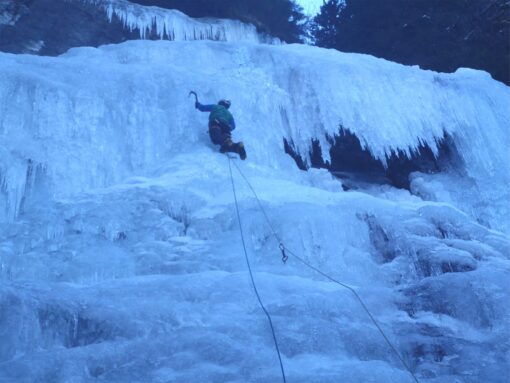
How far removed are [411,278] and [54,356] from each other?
361 centimetres

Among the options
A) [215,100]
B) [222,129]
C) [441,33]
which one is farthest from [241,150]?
[441,33]

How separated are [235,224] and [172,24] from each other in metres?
6.07

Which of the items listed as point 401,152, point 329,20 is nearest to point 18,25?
point 401,152

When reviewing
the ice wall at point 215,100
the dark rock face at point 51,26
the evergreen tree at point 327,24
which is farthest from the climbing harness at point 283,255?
the evergreen tree at point 327,24

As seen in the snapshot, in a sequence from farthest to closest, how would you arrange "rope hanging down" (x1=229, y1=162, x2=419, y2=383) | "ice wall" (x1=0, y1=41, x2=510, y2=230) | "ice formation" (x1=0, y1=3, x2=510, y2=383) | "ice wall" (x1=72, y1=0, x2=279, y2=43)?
"ice wall" (x1=72, y1=0, x2=279, y2=43)
"ice wall" (x1=0, y1=41, x2=510, y2=230)
"rope hanging down" (x1=229, y1=162, x2=419, y2=383)
"ice formation" (x1=0, y1=3, x2=510, y2=383)

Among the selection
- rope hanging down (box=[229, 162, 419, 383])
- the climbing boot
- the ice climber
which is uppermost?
the ice climber

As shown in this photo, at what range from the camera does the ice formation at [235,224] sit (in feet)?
16.2

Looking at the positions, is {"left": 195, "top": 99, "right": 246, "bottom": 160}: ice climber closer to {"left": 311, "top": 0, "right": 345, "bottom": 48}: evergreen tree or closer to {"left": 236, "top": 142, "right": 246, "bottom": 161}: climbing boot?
{"left": 236, "top": 142, "right": 246, "bottom": 161}: climbing boot

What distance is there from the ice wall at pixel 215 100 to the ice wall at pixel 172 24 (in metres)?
1.23

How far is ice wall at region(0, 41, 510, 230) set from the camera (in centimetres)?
767

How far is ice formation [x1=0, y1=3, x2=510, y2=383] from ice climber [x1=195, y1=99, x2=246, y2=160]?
A: 0.16 metres

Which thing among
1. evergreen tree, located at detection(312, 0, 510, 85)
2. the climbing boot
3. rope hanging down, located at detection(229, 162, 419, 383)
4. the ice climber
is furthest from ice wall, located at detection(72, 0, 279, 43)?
rope hanging down, located at detection(229, 162, 419, 383)

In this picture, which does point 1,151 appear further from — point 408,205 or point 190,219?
point 408,205

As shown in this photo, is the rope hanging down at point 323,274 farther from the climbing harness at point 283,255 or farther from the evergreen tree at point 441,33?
the evergreen tree at point 441,33
